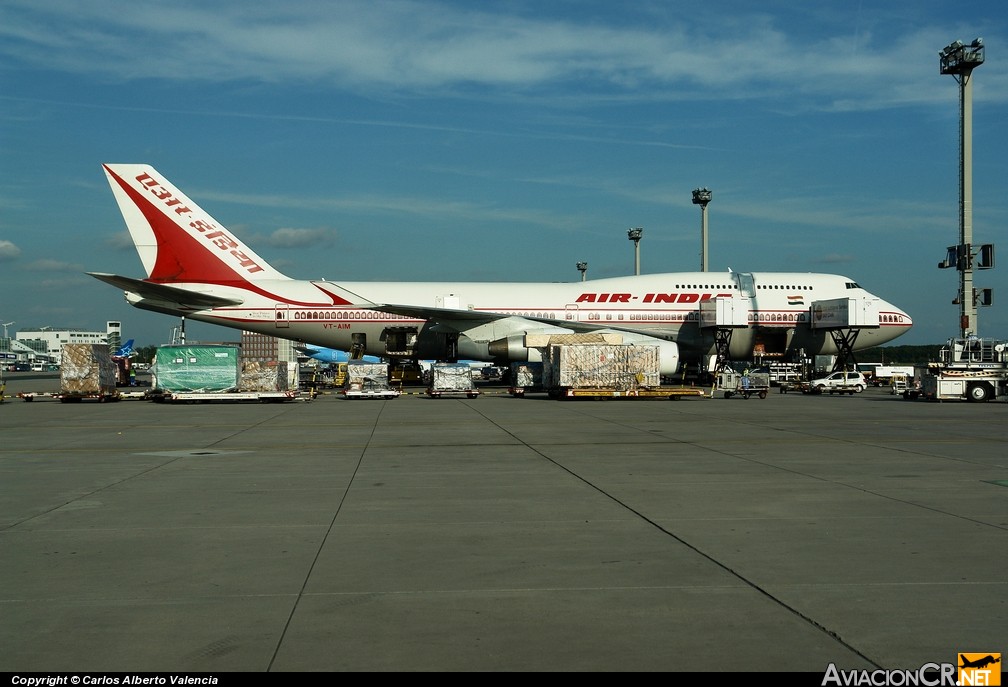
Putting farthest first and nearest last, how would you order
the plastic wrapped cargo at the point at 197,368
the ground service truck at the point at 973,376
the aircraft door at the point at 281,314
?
the aircraft door at the point at 281,314 < the ground service truck at the point at 973,376 < the plastic wrapped cargo at the point at 197,368

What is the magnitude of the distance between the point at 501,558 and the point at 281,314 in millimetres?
35194

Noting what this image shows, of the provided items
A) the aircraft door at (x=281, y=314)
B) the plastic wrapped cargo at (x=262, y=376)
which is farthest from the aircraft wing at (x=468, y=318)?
the plastic wrapped cargo at (x=262, y=376)

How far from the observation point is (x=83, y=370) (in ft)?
103

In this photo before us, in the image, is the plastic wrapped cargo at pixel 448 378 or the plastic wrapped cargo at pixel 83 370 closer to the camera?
the plastic wrapped cargo at pixel 83 370

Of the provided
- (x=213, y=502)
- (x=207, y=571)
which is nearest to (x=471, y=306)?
(x=213, y=502)

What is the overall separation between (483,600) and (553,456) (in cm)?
834

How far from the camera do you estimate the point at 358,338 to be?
4091 cm

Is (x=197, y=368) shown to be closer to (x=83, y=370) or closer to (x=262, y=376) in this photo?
(x=262, y=376)

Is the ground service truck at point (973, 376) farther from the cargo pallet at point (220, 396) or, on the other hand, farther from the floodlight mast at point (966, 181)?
the cargo pallet at point (220, 396)

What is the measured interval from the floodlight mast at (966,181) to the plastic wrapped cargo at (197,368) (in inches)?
1256

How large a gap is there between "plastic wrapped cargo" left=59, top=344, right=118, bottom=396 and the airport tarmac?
17145 mm

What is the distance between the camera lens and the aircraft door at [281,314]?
40281mm

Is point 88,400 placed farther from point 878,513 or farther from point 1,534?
point 878,513

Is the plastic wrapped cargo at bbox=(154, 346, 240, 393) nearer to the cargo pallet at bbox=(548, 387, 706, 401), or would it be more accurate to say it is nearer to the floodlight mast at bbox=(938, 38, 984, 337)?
the cargo pallet at bbox=(548, 387, 706, 401)
